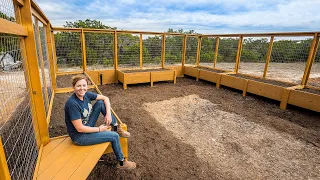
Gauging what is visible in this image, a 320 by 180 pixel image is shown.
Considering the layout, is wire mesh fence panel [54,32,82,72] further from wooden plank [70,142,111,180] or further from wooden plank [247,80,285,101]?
wooden plank [247,80,285,101]

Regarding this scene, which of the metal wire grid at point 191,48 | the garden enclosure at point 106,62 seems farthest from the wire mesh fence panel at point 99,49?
the metal wire grid at point 191,48

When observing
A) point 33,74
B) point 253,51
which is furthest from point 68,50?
point 253,51

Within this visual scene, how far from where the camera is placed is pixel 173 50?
7730 millimetres

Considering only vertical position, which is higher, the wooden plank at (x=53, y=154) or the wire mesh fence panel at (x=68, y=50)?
the wire mesh fence panel at (x=68, y=50)

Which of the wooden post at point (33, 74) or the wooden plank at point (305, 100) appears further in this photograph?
the wooden plank at point (305, 100)

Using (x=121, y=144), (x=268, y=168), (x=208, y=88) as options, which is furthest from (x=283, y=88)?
(x=121, y=144)

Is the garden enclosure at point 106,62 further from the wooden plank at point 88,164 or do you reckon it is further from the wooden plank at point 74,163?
the wooden plank at point 88,164

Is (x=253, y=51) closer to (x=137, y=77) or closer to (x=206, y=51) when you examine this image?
(x=206, y=51)

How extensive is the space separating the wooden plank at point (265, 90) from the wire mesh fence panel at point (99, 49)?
4473 millimetres

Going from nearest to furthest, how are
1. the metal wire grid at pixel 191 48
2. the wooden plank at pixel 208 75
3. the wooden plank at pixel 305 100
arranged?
the wooden plank at pixel 305 100, the wooden plank at pixel 208 75, the metal wire grid at pixel 191 48

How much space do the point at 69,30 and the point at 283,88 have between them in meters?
5.89

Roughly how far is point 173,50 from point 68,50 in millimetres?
3878

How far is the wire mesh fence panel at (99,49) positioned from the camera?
20.1ft

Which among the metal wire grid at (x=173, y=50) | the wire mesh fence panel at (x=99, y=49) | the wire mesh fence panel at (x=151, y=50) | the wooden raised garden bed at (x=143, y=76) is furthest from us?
the metal wire grid at (x=173, y=50)
